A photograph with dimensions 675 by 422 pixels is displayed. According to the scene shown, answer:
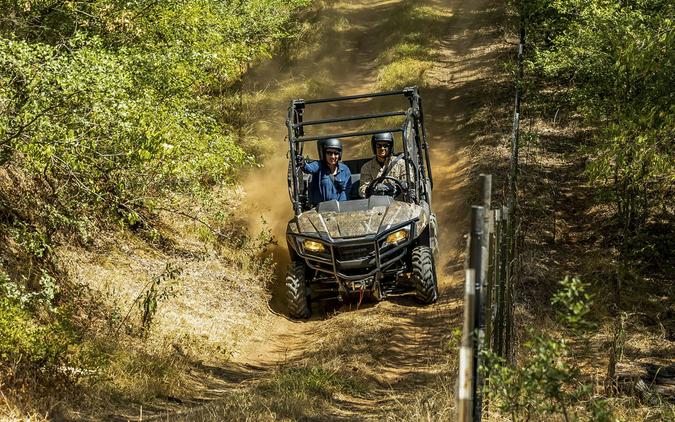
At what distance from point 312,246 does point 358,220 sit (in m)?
0.63

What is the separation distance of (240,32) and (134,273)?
16.7 ft

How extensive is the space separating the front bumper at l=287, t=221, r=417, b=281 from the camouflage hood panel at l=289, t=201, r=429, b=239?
0.28ft

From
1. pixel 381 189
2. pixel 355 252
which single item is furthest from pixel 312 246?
pixel 381 189

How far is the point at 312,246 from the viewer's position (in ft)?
32.6

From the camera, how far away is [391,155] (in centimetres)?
1105

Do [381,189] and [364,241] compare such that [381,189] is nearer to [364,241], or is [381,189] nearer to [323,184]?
[323,184]

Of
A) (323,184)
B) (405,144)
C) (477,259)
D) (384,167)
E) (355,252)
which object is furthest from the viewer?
(384,167)

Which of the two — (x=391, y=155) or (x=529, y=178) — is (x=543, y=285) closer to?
(x=391, y=155)

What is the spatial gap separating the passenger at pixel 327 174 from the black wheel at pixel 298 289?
967mm

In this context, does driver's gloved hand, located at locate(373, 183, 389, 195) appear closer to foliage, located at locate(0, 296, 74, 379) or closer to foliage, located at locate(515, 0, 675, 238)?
foliage, located at locate(515, 0, 675, 238)

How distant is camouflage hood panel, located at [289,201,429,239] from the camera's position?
32.2 ft

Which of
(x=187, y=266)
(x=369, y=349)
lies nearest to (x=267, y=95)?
(x=187, y=266)

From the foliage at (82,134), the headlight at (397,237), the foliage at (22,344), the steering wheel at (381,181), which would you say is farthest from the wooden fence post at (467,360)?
the steering wheel at (381,181)

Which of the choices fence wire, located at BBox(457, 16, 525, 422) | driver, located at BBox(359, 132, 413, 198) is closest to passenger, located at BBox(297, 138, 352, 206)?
driver, located at BBox(359, 132, 413, 198)
